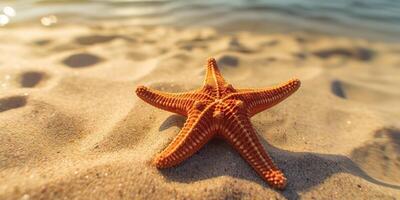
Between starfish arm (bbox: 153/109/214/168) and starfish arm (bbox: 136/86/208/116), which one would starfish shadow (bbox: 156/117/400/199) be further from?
starfish arm (bbox: 136/86/208/116)

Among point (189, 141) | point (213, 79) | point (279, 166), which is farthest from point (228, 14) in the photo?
point (189, 141)

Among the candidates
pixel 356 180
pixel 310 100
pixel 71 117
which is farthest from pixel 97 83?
pixel 356 180

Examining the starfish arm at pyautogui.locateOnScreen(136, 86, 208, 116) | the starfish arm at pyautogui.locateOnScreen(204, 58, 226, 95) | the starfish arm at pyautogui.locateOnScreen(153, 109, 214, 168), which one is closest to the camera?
the starfish arm at pyautogui.locateOnScreen(153, 109, 214, 168)

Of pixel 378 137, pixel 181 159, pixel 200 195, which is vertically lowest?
pixel 378 137

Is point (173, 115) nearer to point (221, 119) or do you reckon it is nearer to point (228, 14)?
point (221, 119)

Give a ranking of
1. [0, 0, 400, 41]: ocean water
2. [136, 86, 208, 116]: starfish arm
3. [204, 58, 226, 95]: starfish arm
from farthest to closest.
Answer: [0, 0, 400, 41]: ocean water → [204, 58, 226, 95]: starfish arm → [136, 86, 208, 116]: starfish arm

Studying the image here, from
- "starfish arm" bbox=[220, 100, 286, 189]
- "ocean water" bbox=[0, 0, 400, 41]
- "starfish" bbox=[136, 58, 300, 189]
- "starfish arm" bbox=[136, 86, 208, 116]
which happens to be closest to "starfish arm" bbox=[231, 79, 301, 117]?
"starfish" bbox=[136, 58, 300, 189]

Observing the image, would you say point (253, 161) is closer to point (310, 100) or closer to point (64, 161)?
point (64, 161)
